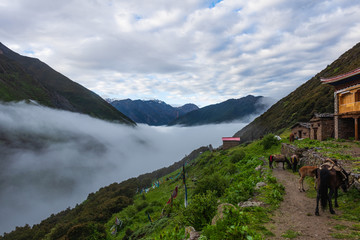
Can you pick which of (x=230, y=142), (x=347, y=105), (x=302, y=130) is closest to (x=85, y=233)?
(x=302, y=130)

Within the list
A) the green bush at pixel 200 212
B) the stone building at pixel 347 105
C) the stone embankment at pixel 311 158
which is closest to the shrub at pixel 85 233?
the green bush at pixel 200 212

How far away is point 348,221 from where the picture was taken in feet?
25.9

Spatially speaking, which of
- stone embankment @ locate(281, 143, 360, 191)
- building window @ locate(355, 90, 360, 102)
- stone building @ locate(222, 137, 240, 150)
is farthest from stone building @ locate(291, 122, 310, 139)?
stone building @ locate(222, 137, 240, 150)

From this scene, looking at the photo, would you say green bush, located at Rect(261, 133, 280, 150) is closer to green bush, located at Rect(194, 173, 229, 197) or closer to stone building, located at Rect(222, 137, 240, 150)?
green bush, located at Rect(194, 173, 229, 197)

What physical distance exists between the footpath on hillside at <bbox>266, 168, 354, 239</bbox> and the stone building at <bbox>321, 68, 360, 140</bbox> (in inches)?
867

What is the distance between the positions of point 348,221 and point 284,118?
227 feet

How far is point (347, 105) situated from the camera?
1067 inches

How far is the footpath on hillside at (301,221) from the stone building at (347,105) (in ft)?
72.3

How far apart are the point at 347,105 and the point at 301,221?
27154mm

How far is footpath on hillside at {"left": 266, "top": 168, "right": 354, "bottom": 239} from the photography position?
710cm

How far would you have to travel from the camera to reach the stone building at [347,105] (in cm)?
2562

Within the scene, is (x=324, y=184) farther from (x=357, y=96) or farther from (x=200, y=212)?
(x=357, y=96)

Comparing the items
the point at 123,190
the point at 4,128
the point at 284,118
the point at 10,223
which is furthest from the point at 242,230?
the point at 4,128

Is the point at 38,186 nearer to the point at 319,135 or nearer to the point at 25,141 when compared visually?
the point at 25,141
